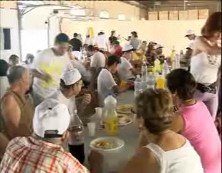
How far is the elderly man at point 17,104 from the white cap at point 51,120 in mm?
373

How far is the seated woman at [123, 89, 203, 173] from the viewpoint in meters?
0.69

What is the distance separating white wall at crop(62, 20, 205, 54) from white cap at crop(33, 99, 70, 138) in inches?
10.3

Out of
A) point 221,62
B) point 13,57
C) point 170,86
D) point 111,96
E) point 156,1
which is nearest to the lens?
point 221,62

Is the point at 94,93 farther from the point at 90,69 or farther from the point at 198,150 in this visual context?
the point at 198,150

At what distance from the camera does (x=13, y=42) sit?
101cm

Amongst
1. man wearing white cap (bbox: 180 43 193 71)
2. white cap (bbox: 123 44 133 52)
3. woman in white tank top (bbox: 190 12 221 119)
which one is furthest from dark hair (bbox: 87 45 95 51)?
woman in white tank top (bbox: 190 12 221 119)

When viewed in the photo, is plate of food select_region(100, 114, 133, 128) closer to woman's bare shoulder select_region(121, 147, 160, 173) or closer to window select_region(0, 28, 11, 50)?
window select_region(0, 28, 11, 50)

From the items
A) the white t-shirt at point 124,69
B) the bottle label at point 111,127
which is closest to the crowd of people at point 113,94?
the white t-shirt at point 124,69

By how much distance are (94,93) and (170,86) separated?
1.71 feet

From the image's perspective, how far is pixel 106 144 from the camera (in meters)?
1.06

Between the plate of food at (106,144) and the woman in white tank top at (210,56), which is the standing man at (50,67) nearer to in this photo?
the plate of food at (106,144)

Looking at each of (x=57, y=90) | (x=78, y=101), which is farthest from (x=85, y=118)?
(x=57, y=90)

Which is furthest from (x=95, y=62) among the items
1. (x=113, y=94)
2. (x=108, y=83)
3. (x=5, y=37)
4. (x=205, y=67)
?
(x=205, y=67)

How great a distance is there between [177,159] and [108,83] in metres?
0.63
